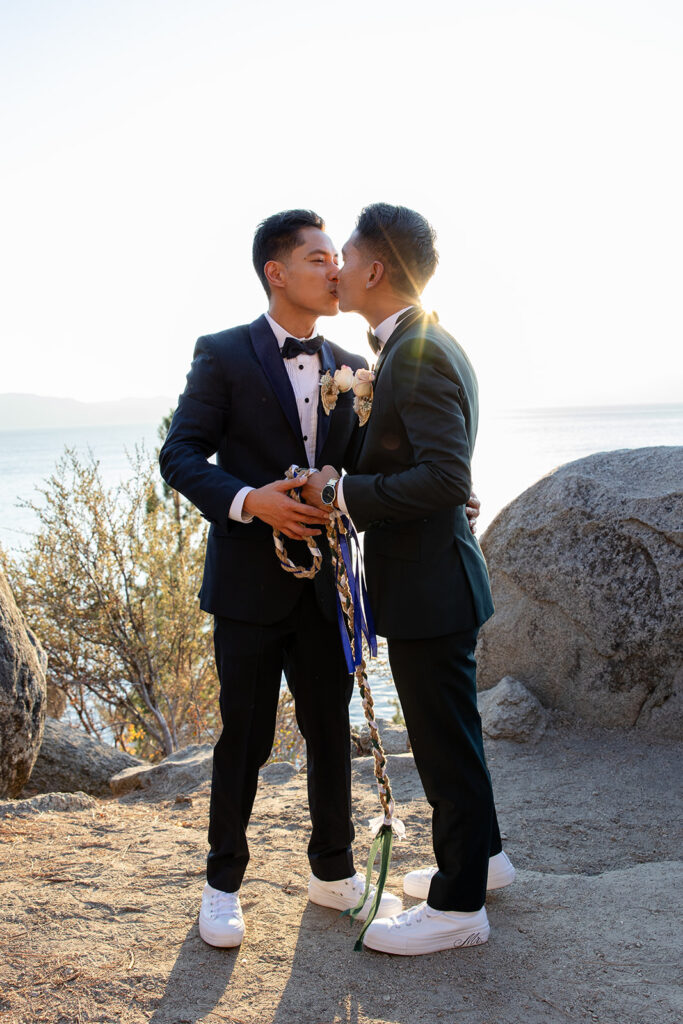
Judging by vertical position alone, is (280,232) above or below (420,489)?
above

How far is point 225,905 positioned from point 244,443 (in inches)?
62.5

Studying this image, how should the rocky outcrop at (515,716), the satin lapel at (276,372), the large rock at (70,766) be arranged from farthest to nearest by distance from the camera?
the large rock at (70,766) → the rocky outcrop at (515,716) → the satin lapel at (276,372)

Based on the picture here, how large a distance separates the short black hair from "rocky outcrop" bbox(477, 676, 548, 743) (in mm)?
3059

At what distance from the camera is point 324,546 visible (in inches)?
121

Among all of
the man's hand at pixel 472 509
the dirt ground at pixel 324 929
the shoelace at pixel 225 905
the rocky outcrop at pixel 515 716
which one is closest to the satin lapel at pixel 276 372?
the man's hand at pixel 472 509

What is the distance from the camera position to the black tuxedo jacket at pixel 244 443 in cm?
299

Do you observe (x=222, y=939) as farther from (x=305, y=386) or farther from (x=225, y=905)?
(x=305, y=386)

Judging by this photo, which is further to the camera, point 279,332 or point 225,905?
point 279,332

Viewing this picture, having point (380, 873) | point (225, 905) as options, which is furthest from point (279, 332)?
point (225, 905)

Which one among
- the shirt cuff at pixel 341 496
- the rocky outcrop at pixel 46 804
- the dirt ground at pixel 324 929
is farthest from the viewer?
the rocky outcrop at pixel 46 804

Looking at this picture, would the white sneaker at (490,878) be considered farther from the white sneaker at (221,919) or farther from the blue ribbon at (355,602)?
the blue ribbon at (355,602)

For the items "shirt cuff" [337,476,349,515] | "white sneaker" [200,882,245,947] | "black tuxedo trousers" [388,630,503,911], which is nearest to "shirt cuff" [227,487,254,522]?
"shirt cuff" [337,476,349,515]

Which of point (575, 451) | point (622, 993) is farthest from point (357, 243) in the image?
point (575, 451)

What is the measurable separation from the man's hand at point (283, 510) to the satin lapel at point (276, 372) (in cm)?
34
